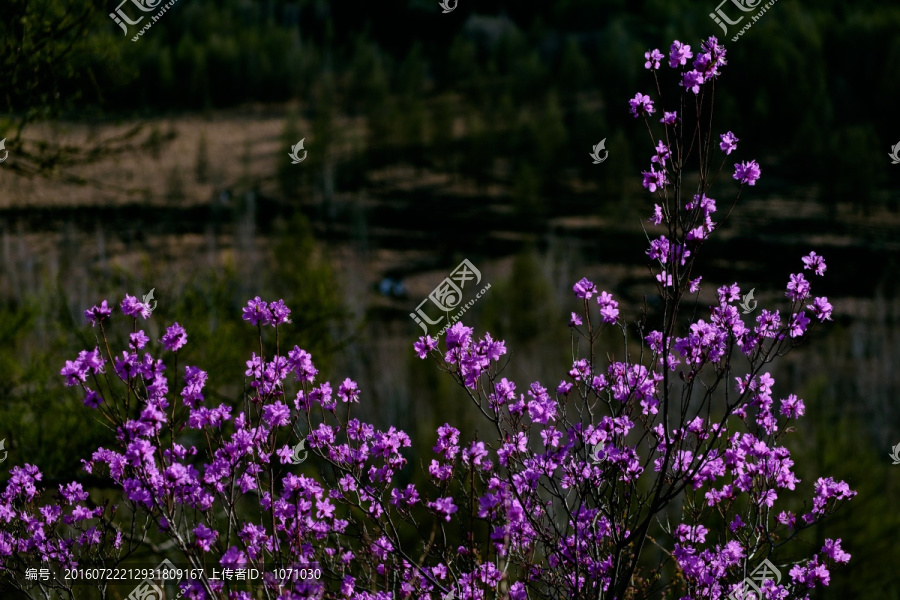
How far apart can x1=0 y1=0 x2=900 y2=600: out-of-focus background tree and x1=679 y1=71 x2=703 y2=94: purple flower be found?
101ft

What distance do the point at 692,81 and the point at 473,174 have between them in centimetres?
8718

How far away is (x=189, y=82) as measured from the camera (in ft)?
324

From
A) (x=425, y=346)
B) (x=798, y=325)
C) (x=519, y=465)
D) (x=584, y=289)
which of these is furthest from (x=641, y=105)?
(x=519, y=465)

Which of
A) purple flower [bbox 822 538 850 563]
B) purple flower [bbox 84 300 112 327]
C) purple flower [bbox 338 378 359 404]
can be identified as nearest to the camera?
purple flower [bbox 84 300 112 327]

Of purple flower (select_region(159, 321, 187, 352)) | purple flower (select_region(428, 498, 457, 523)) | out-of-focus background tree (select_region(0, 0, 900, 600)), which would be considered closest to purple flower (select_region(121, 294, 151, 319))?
purple flower (select_region(159, 321, 187, 352))

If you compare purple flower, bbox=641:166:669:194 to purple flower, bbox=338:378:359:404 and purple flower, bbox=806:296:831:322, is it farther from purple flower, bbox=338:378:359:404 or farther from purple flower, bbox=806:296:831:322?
purple flower, bbox=338:378:359:404

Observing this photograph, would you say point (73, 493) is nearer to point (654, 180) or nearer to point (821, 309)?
point (654, 180)

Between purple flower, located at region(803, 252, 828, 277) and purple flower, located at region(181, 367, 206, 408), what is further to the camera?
purple flower, located at region(803, 252, 828, 277)

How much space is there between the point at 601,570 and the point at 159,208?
272 ft

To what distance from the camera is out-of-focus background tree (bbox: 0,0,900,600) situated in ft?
204

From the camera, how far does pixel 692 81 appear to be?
13.1 ft

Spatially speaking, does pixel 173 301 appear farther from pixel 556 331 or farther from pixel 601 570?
pixel 556 331

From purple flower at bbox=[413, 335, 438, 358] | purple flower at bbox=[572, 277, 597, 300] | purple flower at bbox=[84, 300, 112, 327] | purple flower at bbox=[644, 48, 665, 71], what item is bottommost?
purple flower at bbox=[413, 335, 438, 358]

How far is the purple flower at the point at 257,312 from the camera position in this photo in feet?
13.5
